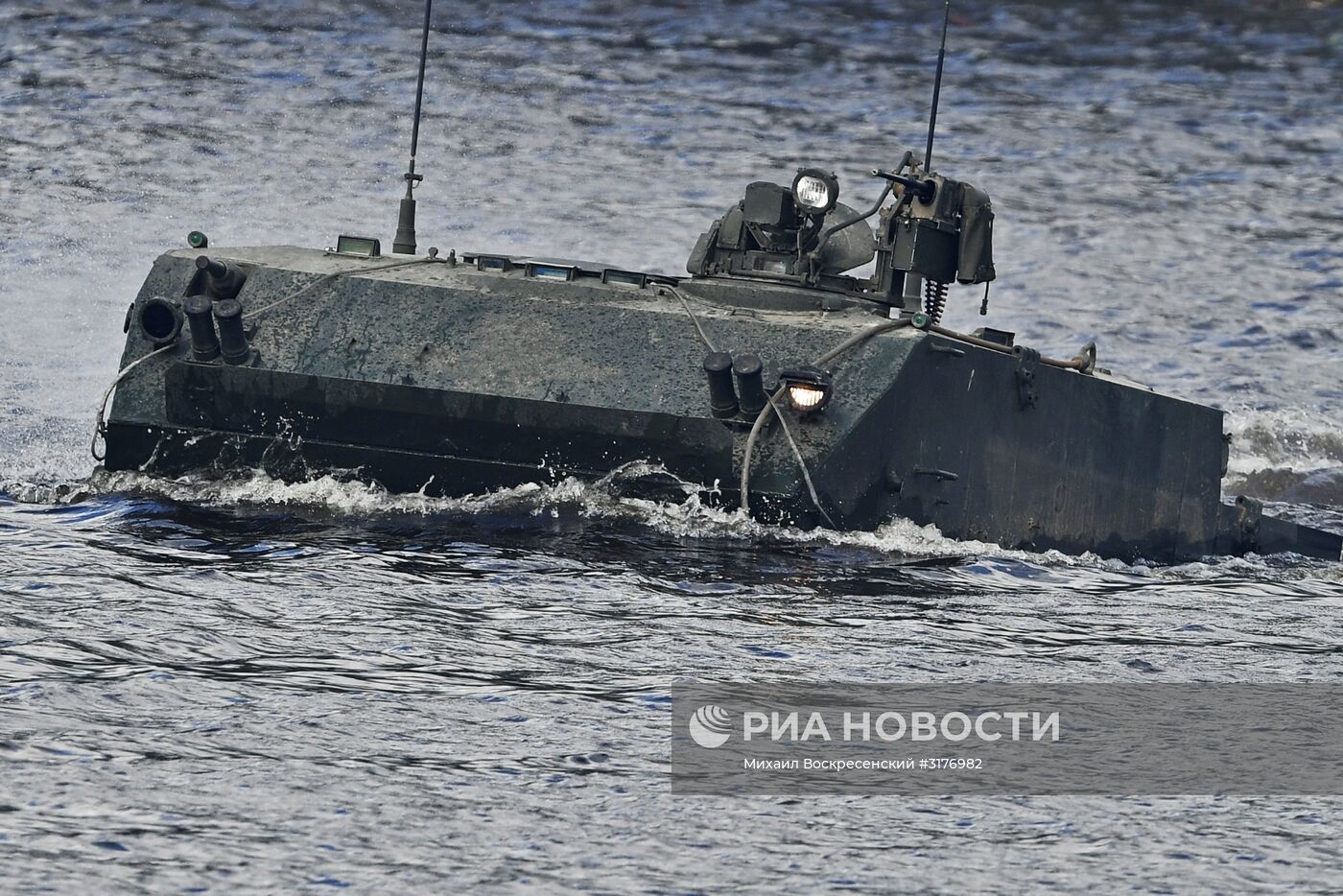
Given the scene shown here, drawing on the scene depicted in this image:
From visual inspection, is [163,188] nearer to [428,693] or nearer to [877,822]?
[428,693]

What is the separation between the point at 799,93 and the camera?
28.9m

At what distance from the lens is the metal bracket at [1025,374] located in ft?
38.1

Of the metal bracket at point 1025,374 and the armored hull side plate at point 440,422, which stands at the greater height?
the metal bracket at point 1025,374

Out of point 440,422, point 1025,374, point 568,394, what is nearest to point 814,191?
point 1025,374

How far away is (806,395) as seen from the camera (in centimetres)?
1054

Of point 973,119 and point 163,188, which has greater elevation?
point 973,119

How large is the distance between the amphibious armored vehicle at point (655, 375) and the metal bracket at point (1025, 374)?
0.05 ft

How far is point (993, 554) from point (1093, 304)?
44.5 ft

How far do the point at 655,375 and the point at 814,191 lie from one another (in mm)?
1523

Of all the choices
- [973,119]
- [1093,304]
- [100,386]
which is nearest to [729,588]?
[100,386]
